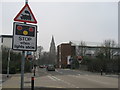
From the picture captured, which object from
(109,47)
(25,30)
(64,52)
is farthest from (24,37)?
(64,52)

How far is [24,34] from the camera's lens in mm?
6832

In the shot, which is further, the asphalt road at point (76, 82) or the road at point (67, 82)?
the asphalt road at point (76, 82)

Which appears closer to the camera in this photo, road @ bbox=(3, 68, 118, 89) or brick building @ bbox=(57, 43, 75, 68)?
road @ bbox=(3, 68, 118, 89)

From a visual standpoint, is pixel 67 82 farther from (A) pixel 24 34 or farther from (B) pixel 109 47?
(B) pixel 109 47

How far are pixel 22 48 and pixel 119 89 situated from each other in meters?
11.0

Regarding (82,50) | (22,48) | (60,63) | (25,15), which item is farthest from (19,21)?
(60,63)

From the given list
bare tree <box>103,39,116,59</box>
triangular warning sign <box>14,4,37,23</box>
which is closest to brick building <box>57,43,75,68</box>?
bare tree <box>103,39,116,59</box>

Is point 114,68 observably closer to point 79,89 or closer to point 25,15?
point 79,89

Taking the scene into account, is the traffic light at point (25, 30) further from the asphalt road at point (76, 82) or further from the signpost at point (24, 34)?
the asphalt road at point (76, 82)

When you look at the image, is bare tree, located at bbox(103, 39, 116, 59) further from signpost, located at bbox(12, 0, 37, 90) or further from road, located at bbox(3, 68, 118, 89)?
signpost, located at bbox(12, 0, 37, 90)

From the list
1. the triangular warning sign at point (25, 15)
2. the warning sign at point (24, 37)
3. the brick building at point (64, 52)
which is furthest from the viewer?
the brick building at point (64, 52)

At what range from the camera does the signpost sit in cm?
675

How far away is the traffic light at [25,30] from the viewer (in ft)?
22.3

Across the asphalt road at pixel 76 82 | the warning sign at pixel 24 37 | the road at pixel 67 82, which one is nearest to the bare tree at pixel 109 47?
the asphalt road at pixel 76 82
